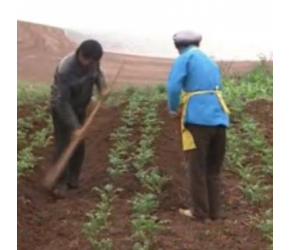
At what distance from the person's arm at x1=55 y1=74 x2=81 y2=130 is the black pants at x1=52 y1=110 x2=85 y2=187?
6.8 inches

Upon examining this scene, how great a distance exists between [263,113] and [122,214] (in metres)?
4.08

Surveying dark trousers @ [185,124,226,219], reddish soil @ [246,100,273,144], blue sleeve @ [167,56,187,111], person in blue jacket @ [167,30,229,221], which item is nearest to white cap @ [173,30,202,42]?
person in blue jacket @ [167,30,229,221]

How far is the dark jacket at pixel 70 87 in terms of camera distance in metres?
7.71

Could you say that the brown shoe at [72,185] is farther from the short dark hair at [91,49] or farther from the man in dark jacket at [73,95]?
the short dark hair at [91,49]

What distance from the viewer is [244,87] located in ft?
41.3

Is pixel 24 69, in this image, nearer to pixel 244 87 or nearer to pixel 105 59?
pixel 105 59

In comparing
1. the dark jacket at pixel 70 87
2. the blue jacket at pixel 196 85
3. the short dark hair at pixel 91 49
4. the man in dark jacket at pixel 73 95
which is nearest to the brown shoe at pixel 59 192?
the man in dark jacket at pixel 73 95

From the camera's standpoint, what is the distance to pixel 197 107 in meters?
7.13

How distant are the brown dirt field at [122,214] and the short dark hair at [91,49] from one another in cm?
111

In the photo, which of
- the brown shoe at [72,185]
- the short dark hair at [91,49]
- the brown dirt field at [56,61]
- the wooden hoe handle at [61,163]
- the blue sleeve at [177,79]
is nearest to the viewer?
the blue sleeve at [177,79]

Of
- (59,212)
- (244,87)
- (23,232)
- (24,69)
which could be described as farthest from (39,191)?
(24,69)

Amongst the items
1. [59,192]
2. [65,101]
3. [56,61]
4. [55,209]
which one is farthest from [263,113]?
[56,61]

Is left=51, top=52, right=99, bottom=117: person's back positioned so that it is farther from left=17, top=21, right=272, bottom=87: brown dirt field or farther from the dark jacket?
left=17, top=21, right=272, bottom=87: brown dirt field

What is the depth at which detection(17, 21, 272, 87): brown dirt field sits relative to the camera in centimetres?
1398
